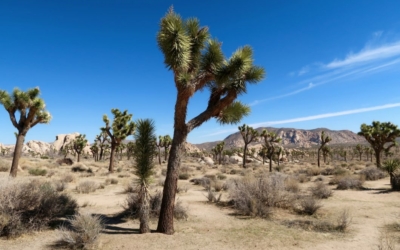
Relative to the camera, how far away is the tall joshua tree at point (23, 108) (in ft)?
52.3

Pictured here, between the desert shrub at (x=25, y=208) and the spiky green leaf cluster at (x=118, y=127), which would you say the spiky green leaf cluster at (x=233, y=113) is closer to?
the desert shrub at (x=25, y=208)

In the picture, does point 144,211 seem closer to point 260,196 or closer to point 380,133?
point 260,196

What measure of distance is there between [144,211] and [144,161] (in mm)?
1415

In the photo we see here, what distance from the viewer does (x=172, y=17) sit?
7.33 m

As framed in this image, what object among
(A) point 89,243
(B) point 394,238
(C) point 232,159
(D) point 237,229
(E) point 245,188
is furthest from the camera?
Result: (C) point 232,159

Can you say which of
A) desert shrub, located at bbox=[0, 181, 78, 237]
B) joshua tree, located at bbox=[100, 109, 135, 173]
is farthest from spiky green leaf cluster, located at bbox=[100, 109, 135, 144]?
desert shrub, located at bbox=[0, 181, 78, 237]

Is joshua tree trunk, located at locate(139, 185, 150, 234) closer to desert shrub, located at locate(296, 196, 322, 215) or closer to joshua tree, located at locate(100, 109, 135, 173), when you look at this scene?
desert shrub, located at locate(296, 196, 322, 215)

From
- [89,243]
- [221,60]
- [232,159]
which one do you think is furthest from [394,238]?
[232,159]

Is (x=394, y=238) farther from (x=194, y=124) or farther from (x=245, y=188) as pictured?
(x=194, y=124)

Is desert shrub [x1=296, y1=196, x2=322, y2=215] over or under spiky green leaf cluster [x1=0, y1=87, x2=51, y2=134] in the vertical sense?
under

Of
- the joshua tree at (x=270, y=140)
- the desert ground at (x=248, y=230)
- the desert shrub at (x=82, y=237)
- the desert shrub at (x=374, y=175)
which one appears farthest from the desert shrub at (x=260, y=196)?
the joshua tree at (x=270, y=140)

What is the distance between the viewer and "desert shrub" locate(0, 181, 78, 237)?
7012 millimetres

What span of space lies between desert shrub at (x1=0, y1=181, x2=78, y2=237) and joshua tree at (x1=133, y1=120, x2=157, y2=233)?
9.87 feet

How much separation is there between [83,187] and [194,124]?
10.4 meters
